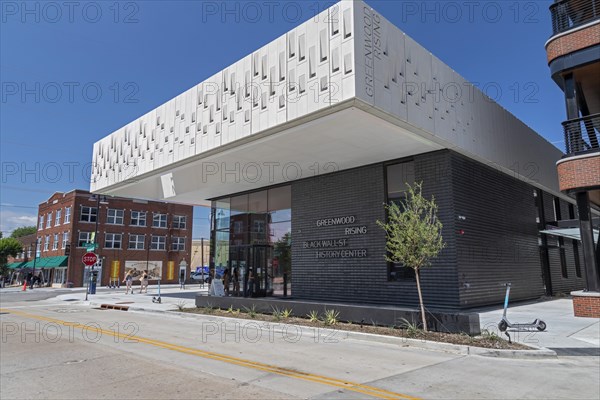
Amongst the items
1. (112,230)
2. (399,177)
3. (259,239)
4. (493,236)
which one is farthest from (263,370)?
(112,230)

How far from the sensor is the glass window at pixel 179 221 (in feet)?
189

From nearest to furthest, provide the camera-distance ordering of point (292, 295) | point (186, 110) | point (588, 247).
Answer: point (588, 247)
point (186, 110)
point (292, 295)

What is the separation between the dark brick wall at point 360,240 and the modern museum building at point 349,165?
53 mm

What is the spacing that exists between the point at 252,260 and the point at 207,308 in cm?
510

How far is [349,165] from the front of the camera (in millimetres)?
18250

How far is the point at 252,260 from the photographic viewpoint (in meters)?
22.5

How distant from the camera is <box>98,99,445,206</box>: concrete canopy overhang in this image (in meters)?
13.4

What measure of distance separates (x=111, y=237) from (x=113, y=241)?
541 millimetres

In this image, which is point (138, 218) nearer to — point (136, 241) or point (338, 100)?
point (136, 241)

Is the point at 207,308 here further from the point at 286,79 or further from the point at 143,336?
the point at 286,79

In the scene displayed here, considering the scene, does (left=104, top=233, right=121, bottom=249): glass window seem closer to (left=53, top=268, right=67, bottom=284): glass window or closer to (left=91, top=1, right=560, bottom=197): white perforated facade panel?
(left=53, top=268, right=67, bottom=284): glass window

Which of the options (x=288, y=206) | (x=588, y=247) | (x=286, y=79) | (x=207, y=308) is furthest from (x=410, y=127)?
(x=207, y=308)

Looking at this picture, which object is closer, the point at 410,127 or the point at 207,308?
the point at 410,127

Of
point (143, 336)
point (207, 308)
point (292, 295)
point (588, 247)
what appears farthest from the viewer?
point (292, 295)
